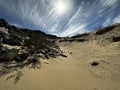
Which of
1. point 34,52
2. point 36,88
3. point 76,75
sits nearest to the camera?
point 36,88

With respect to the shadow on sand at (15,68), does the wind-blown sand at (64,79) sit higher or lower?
lower

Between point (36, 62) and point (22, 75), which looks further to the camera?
point (36, 62)

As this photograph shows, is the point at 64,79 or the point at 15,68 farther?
the point at 15,68

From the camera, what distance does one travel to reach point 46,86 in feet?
15.2

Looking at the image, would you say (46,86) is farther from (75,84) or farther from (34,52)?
(34,52)

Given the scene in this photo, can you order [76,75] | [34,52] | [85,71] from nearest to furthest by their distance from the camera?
[76,75], [85,71], [34,52]

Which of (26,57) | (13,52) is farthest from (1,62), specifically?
(26,57)

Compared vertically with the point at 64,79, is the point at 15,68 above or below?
above

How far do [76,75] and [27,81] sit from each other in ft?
7.70

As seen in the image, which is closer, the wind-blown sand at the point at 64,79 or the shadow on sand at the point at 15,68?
the wind-blown sand at the point at 64,79

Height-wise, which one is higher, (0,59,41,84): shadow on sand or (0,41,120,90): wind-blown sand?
(0,59,41,84): shadow on sand

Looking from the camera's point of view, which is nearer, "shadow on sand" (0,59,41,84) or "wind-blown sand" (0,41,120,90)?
"wind-blown sand" (0,41,120,90)

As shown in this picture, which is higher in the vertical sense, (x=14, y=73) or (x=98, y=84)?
Answer: (x=14, y=73)

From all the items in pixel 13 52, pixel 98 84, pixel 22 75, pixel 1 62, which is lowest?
pixel 98 84
